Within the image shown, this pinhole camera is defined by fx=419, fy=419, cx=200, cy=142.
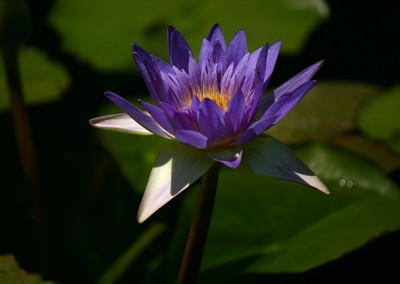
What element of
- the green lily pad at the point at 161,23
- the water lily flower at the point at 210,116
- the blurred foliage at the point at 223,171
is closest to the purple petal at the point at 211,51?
the water lily flower at the point at 210,116

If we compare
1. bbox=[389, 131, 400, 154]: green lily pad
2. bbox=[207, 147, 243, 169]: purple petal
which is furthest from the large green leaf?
bbox=[207, 147, 243, 169]: purple petal

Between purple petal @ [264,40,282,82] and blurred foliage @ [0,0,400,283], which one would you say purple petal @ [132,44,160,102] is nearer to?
purple petal @ [264,40,282,82]

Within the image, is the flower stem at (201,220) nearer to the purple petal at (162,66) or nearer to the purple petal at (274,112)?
the purple petal at (274,112)

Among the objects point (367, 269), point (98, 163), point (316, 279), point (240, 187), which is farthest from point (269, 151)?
point (98, 163)

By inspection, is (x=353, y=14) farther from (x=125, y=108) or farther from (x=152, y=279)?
(x=125, y=108)

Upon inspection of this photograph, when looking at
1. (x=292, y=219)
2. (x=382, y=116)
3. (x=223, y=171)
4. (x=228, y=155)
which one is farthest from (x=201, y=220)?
(x=382, y=116)

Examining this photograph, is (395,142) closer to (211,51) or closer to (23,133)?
(211,51)
